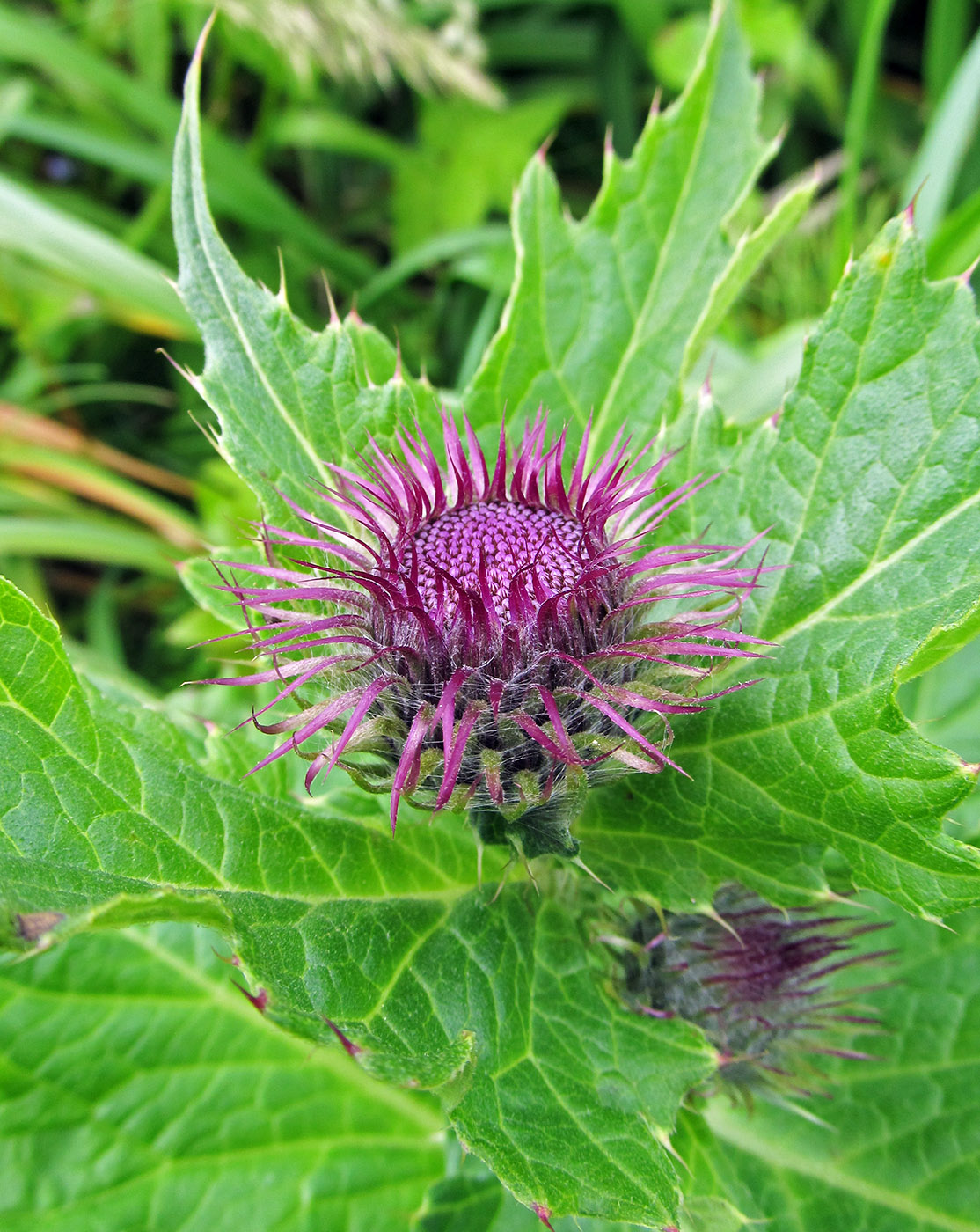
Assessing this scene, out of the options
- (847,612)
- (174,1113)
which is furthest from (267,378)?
(174,1113)

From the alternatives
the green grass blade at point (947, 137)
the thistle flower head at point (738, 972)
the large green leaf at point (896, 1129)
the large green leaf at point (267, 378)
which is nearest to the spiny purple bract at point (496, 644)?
the large green leaf at point (267, 378)

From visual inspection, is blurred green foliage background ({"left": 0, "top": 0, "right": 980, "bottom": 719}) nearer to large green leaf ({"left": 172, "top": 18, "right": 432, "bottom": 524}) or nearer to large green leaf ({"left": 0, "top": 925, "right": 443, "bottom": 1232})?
large green leaf ({"left": 0, "top": 925, "right": 443, "bottom": 1232})

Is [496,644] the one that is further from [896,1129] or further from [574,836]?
[896,1129]

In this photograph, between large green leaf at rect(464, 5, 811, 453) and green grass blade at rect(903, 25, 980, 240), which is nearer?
large green leaf at rect(464, 5, 811, 453)

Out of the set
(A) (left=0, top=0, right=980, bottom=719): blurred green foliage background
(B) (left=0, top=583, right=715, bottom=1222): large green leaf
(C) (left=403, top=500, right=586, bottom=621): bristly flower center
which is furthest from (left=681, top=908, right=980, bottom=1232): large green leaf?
(A) (left=0, top=0, right=980, bottom=719): blurred green foliage background

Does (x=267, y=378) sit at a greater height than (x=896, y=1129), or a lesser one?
greater

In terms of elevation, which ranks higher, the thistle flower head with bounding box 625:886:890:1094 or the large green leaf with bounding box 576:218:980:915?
the large green leaf with bounding box 576:218:980:915

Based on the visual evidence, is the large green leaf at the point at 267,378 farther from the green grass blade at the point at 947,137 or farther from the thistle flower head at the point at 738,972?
the green grass blade at the point at 947,137
